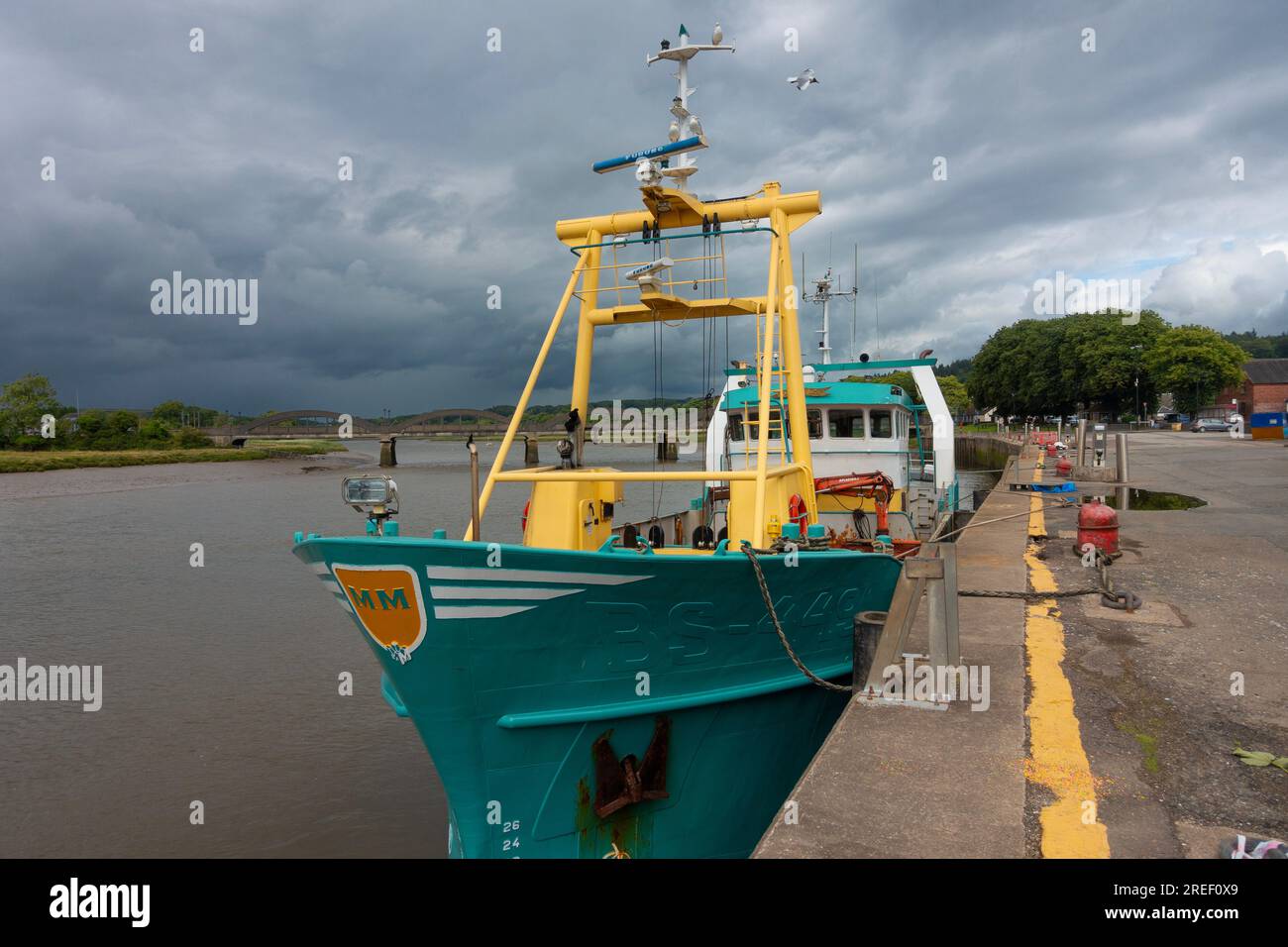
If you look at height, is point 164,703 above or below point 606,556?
below

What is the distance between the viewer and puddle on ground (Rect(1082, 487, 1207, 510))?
14.5m

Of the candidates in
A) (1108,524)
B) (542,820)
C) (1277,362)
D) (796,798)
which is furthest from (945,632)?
(1277,362)

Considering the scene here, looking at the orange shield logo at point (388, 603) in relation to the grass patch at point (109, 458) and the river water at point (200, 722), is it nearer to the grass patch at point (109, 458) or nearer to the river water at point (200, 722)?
the river water at point (200, 722)

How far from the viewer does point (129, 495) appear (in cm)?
4156

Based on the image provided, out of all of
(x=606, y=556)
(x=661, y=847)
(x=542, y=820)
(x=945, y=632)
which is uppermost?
(x=606, y=556)

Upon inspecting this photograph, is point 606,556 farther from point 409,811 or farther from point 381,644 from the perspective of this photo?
point 409,811

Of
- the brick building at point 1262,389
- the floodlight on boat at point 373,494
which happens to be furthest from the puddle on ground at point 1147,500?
the brick building at point 1262,389

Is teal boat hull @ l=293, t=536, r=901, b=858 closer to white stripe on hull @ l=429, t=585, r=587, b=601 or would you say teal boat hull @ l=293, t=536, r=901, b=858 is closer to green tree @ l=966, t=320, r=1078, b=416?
white stripe on hull @ l=429, t=585, r=587, b=601

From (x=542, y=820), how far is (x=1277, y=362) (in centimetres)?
10195

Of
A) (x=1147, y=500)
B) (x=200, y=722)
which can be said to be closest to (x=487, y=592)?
(x=200, y=722)

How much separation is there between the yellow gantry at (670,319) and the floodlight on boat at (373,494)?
1.38 meters

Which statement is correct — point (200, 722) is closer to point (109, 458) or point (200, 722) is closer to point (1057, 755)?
point (1057, 755)

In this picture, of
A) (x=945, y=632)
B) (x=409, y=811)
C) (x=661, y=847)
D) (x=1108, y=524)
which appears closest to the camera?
(x=945, y=632)

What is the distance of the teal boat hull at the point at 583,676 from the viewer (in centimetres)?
446
